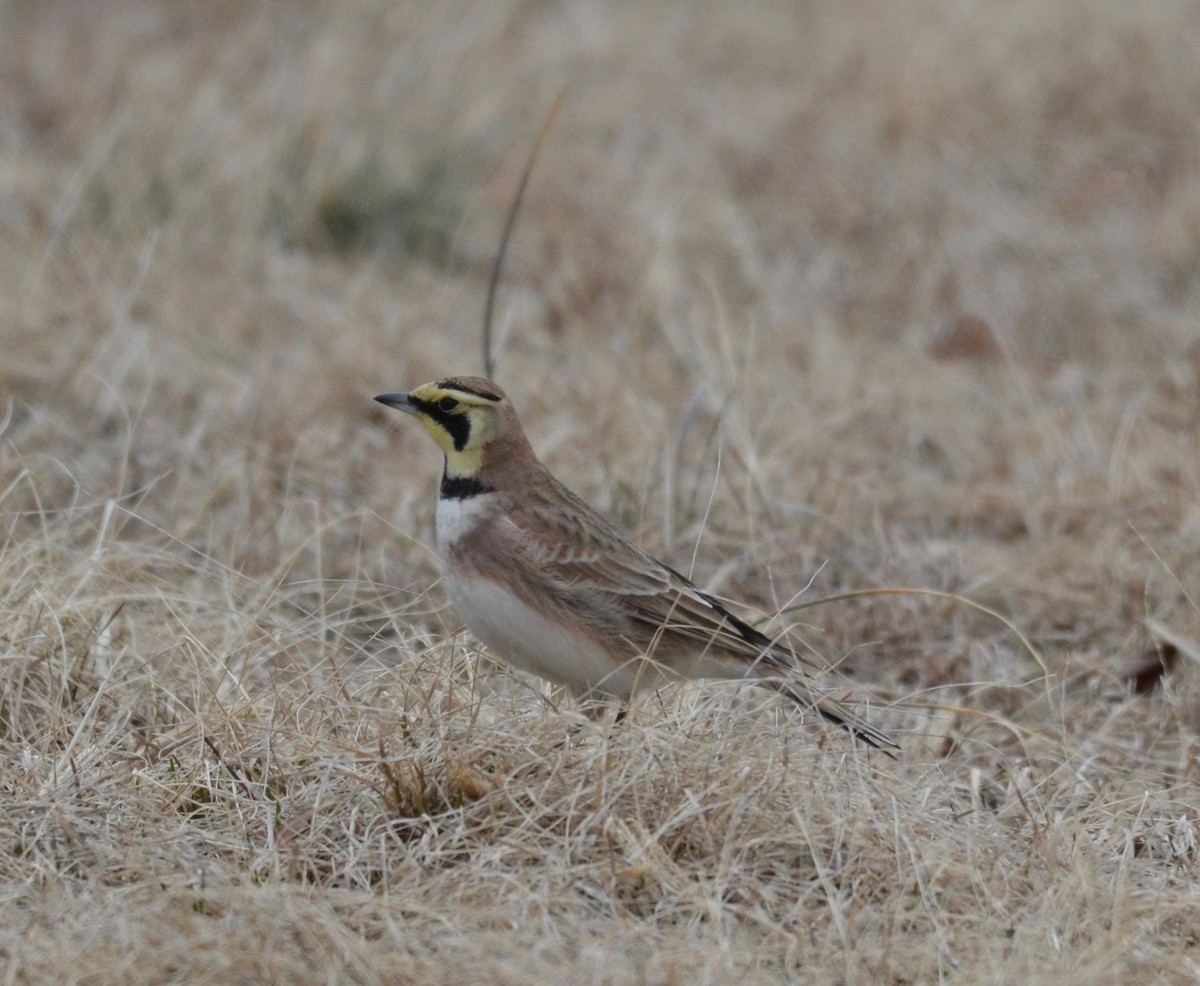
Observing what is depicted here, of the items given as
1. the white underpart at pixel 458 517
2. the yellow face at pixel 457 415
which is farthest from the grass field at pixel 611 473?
the yellow face at pixel 457 415

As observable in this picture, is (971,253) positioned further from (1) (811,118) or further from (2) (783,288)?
(1) (811,118)

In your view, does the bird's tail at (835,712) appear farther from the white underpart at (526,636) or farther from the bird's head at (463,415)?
the bird's head at (463,415)

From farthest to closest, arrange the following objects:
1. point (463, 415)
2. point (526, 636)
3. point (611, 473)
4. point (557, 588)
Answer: point (611, 473) → point (463, 415) → point (557, 588) → point (526, 636)

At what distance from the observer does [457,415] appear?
16.1 ft

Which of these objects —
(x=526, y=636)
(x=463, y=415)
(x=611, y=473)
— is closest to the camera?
(x=526, y=636)

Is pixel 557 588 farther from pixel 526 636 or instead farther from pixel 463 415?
pixel 463 415

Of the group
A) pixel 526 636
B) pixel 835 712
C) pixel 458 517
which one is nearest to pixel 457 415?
pixel 458 517

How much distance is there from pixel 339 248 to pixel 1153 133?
16.8 ft

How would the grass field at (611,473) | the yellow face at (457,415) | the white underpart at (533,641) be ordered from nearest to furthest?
1. the grass field at (611,473)
2. the white underpart at (533,641)
3. the yellow face at (457,415)

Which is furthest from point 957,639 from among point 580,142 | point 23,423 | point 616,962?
point 580,142

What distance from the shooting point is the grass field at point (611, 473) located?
3865 mm

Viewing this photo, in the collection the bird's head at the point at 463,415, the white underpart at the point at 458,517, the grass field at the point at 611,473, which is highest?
the bird's head at the point at 463,415

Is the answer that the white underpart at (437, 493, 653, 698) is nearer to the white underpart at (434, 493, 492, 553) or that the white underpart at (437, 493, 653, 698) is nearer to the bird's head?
the white underpart at (434, 493, 492, 553)

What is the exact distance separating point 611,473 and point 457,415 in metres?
1.60
